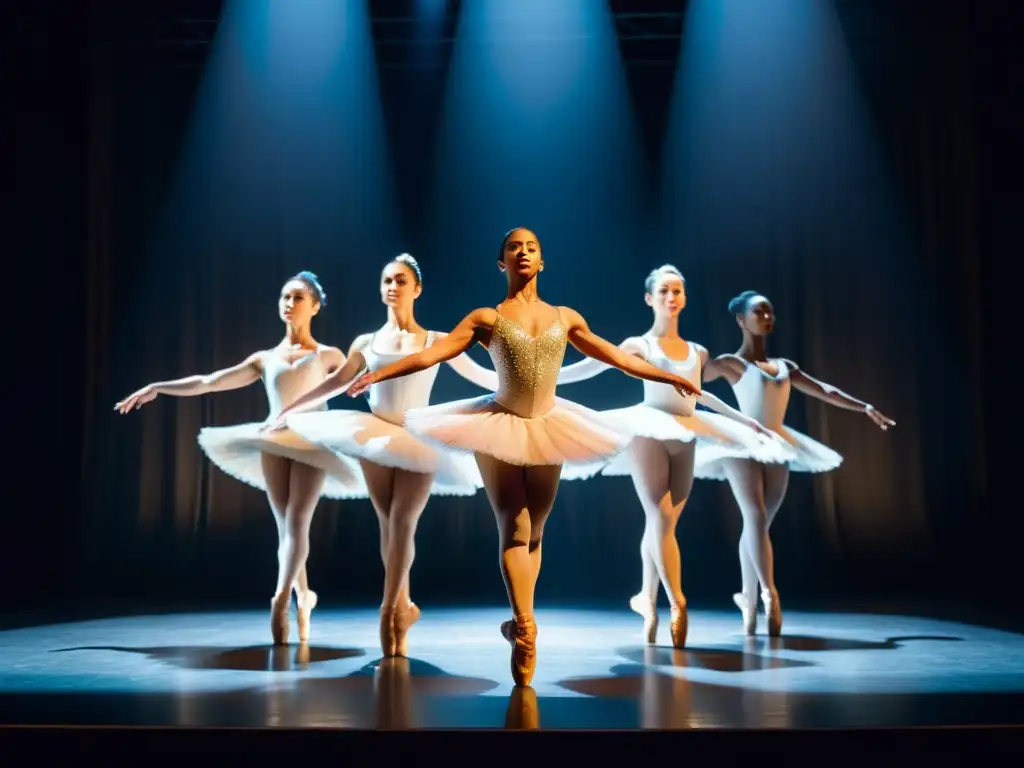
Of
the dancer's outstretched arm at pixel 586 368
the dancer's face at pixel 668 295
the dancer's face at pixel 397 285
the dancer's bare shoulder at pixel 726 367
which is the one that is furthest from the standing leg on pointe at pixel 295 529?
the dancer's bare shoulder at pixel 726 367

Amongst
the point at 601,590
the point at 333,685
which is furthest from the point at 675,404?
the point at 601,590

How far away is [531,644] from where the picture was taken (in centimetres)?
288

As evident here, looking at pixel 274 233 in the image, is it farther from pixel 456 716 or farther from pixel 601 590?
pixel 456 716

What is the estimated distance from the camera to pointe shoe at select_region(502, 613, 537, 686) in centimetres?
285

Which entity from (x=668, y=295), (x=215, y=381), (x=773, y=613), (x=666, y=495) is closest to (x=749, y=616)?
(x=773, y=613)

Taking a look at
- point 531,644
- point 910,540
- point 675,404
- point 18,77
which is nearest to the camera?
point 531,644

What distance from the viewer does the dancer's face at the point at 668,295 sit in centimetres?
405

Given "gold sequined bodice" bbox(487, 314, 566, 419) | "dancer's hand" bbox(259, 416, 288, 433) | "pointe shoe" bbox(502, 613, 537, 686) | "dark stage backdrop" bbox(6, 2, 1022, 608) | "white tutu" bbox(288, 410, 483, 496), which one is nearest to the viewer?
"pointe shoe" bbox(502, 613, 537, 686)

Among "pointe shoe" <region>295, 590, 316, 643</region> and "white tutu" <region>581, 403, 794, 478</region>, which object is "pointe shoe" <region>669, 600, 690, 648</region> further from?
"pointe shoe" <region>295, 590, 316, 643</region>

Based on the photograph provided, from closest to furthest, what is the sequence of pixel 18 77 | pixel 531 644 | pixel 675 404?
pixel 531 644 → pixel 675 404 → pixel 18 77

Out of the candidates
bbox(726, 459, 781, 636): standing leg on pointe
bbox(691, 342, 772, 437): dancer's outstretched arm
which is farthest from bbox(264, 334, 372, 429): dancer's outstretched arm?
bbox(726, 459, 781, 636): standing leg on pointe

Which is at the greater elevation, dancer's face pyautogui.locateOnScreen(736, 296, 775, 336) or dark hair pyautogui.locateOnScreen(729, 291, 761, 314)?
dark hair pyautogui.locateOnScreen(729, 291, 761, 314)

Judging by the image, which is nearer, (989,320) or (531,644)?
(531,644)

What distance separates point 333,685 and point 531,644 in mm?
604
